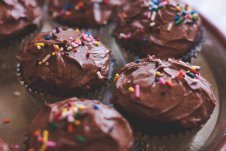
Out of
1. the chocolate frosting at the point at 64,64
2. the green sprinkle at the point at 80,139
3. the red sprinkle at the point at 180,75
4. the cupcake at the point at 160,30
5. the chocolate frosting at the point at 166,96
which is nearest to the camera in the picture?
the green sprinkle at the point at 80,139

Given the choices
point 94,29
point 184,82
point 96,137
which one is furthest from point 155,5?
point 96,137

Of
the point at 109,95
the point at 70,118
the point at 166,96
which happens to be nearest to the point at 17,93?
the point at 109,95

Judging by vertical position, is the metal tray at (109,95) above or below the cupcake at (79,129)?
below

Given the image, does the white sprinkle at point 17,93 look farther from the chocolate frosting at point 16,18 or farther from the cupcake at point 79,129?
the cupcake at point 79,129

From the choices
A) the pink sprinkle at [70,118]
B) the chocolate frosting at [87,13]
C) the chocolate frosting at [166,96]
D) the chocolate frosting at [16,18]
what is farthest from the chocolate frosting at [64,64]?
the chocolate frosting at [87,13]

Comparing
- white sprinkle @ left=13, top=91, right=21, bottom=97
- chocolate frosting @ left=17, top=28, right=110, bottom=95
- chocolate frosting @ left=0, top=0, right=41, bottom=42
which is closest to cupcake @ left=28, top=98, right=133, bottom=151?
chocolate frosting @ left=17, top=28, right=110, bottom=95

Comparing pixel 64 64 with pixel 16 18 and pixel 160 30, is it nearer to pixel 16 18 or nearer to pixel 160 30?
pixel 16 18

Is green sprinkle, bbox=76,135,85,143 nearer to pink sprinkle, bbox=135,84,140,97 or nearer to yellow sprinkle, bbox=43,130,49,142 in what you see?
yellow sprinkle, bbox=43,130,49,142
